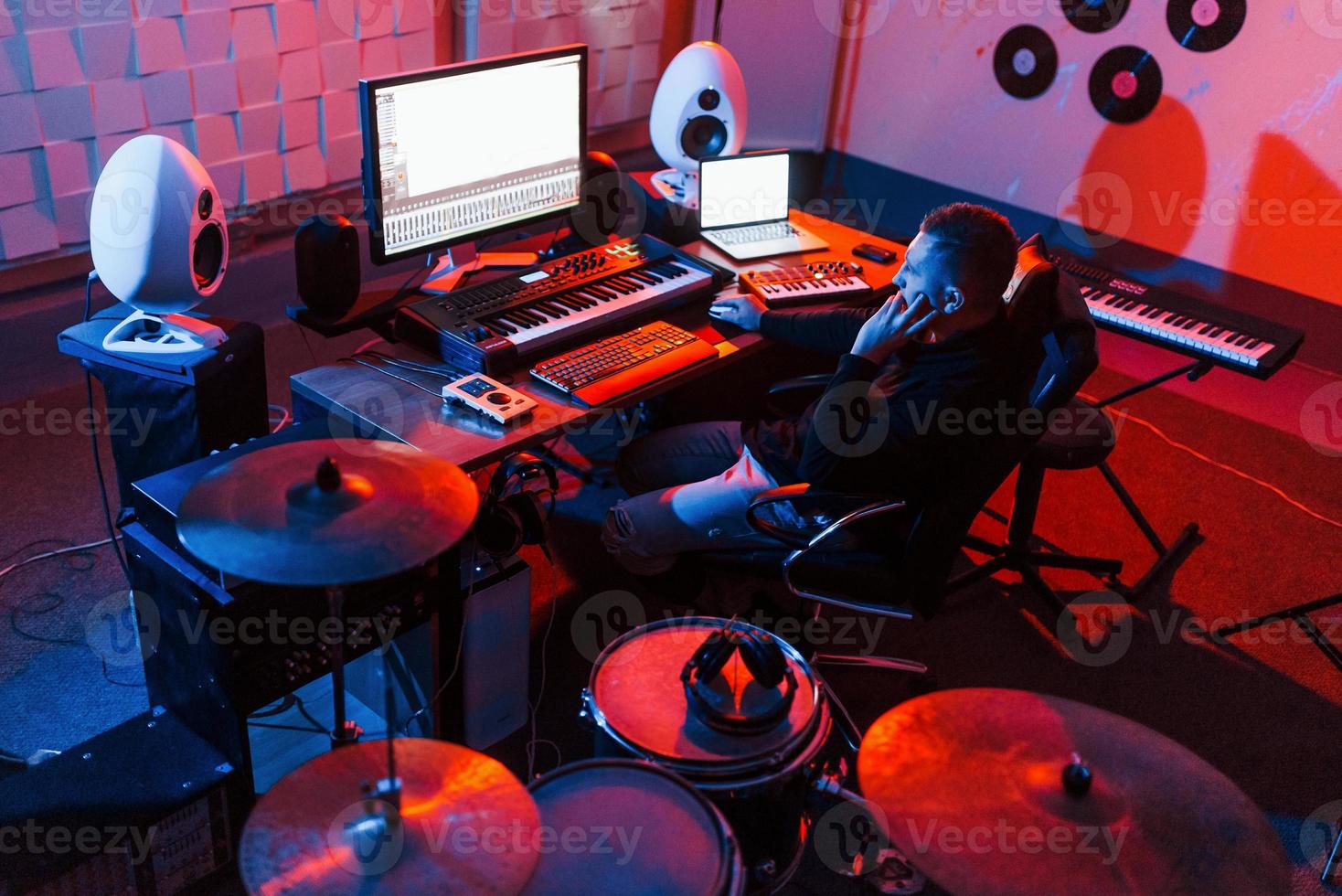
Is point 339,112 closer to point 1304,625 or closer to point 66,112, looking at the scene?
point 66,112

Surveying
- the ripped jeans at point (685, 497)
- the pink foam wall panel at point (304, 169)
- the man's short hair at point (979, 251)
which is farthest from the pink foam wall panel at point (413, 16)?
the man's short hair at point (979, 251)

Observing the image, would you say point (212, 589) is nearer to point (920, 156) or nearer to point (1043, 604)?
point (1043, 604)

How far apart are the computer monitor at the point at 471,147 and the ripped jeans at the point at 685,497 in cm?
71

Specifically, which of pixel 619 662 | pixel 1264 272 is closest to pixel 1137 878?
pixel 619 662

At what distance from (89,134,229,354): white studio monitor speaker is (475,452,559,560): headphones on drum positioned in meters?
0.75

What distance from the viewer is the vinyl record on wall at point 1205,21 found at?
426 centimetres

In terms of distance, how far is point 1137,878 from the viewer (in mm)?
1487

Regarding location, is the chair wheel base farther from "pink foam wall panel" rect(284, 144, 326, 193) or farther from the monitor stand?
"pink foam wall panel" rect(284, 144, 326, 193)

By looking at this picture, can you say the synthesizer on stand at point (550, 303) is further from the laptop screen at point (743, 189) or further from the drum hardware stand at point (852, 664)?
the drum hardware stand at point (852, 664)

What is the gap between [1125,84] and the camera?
4590mm

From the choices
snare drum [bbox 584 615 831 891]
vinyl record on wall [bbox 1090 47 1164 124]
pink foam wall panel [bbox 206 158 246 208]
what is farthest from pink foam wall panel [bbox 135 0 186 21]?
vinyl record on wall [bbox 1090 47 1164 124]

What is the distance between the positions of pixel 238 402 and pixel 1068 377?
1.87 meters

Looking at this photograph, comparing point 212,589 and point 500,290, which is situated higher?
point 500,290

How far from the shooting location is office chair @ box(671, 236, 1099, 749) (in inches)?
92.8
